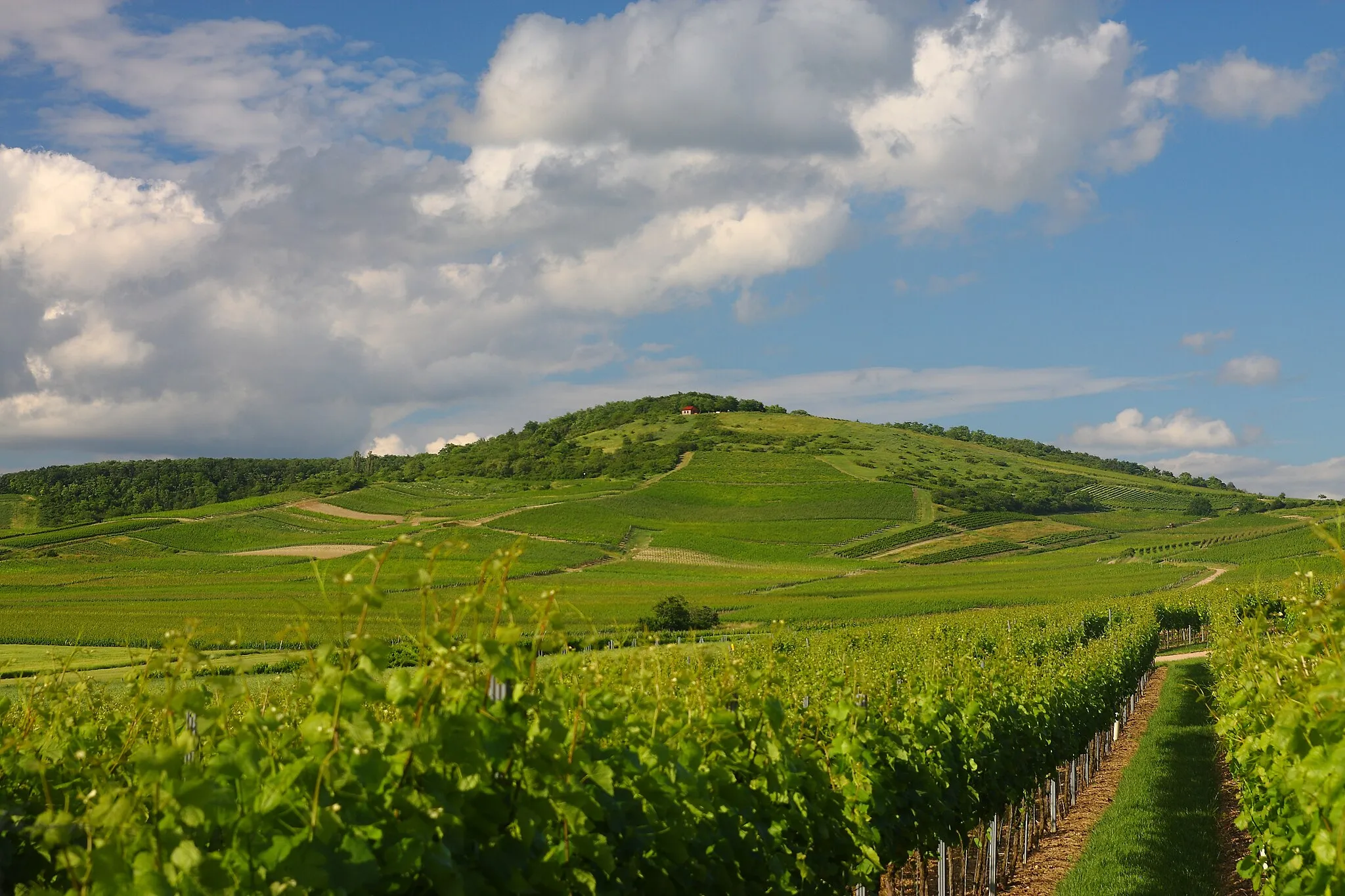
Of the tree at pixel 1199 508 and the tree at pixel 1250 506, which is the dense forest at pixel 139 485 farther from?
the tree at pixel 1250 506

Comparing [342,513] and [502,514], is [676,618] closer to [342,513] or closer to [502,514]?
[502,514]

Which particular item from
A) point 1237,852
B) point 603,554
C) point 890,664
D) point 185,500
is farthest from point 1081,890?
point 185,500

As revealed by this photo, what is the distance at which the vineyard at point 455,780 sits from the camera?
8.18 feet

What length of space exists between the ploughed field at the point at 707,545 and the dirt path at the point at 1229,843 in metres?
29.7

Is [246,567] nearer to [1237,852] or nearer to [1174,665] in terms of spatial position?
[1174,665]

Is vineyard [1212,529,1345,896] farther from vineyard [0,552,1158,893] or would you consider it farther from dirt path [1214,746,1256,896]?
vineyard [0,552,1158,893]

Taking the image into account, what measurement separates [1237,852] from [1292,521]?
4140 inches

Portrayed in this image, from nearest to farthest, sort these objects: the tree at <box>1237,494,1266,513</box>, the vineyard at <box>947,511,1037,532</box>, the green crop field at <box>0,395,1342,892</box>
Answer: the green crop field at <box>0,395,1342,892</box> < the vineyard at <box>947,511,1037,532</box> < the tree at <box>1237,494,1266,513</box>

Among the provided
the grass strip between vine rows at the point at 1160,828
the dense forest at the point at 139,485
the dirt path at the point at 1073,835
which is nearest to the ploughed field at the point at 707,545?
the dense forest at the point at 139,485

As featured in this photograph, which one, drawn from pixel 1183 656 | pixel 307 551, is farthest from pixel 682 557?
pixel 1183 656

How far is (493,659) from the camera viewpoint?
2828mm

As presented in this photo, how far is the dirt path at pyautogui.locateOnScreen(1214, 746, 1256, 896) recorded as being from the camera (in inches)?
411

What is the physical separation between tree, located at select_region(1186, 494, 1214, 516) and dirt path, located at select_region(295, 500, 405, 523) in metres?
90.8

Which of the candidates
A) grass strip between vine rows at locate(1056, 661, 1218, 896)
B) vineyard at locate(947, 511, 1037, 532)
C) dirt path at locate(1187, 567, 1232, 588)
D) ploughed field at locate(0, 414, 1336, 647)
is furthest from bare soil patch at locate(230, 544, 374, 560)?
grass strip between vine rows at locate(1056, 661, 1218, 896)
